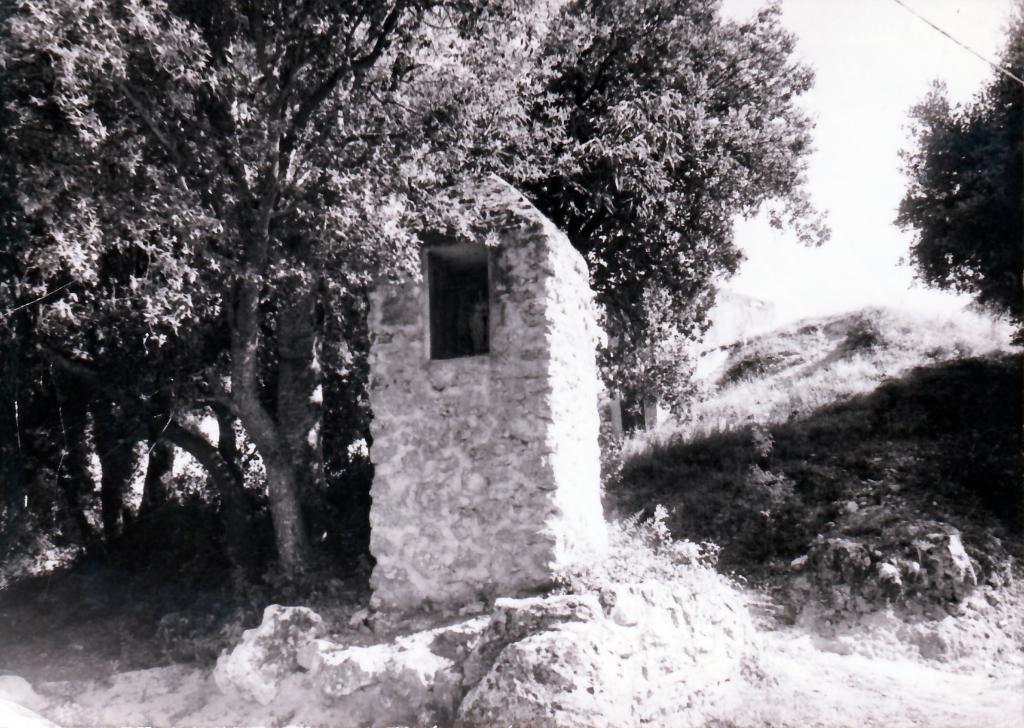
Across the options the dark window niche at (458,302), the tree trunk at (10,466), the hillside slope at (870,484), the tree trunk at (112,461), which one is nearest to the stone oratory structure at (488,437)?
the dark window niche at (458,302)

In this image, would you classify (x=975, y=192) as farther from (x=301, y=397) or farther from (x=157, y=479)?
(x=157, y=479)

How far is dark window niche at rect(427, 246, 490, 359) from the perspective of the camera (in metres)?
7.56

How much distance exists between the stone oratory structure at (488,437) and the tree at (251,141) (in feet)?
2.08

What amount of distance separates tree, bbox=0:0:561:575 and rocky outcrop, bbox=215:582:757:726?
1.85 m

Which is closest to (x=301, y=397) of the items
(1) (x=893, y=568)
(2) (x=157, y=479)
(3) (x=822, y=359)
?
(2) (x=157, y=479)

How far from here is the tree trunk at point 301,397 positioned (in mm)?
9000

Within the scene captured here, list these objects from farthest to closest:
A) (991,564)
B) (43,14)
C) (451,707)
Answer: (991,564) → (451,707) → (43,14)

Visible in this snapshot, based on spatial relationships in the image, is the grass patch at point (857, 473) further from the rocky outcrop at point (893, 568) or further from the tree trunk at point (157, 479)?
the tree trunk at point (157, 479)

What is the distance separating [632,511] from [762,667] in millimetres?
5248

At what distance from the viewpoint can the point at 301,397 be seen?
9133 millimetres

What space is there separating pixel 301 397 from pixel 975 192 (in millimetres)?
12020

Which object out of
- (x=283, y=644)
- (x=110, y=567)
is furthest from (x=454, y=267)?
(x=110, y=567)

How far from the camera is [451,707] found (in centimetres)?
575

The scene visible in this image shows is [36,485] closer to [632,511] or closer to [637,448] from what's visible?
[632,511]
